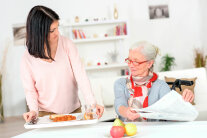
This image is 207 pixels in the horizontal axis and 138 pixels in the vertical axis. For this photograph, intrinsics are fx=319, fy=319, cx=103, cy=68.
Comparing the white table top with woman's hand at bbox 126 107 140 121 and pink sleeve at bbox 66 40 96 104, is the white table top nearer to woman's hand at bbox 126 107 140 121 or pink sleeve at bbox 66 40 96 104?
woman's hand at bbox 126 107 140 121

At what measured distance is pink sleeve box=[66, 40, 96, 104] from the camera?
2.10 metres

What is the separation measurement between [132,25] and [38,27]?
4698mm

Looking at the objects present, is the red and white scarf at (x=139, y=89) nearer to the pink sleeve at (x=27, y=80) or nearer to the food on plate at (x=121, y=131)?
the food on plate at (x=121, y=131)

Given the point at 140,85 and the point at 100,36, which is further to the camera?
the point at 100,36

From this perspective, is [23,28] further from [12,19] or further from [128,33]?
[128,33]

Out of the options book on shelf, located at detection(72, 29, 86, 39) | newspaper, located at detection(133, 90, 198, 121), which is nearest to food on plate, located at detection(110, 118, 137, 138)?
newspaper, located at detection(133, 90, 198, 121)

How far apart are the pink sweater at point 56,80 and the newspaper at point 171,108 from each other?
2.06 feet

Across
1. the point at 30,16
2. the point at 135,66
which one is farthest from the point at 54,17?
the point at 135,66

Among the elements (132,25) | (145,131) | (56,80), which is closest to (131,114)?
(145,131)

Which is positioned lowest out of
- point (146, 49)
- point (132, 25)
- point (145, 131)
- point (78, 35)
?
point (145, 131)

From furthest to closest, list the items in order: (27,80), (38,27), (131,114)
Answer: (27,80), (38,27), (131,114)

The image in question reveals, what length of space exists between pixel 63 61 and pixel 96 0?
456 centimetres

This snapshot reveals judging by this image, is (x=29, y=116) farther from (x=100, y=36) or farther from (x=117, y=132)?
(x=100, y=36)

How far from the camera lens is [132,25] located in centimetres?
654
